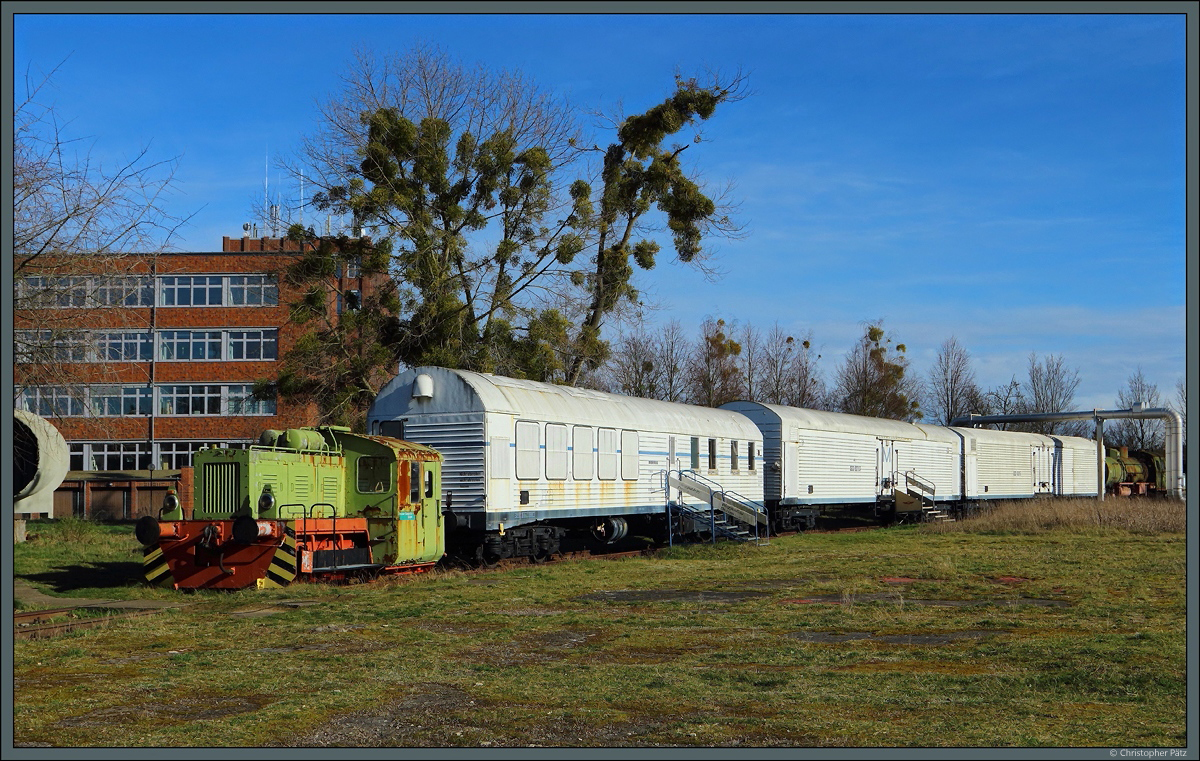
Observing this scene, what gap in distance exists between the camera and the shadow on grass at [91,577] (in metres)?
18.2

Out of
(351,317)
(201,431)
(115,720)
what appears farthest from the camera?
(201,431)

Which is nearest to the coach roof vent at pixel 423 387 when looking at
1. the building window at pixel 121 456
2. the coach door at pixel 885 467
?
the coach door at pixel 885 467

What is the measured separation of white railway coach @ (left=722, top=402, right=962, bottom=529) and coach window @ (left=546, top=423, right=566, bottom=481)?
36.6ft

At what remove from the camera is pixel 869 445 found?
121ft

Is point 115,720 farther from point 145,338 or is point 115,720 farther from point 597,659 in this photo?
point 145,338

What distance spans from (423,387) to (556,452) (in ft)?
10.6

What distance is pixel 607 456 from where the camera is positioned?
24.5 metres

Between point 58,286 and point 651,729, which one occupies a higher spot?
point 58,286

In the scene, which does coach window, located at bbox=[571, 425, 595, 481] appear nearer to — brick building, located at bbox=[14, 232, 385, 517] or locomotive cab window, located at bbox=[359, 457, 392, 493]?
locomotive cab window, located at bbox=[359, 457, 392, 493]

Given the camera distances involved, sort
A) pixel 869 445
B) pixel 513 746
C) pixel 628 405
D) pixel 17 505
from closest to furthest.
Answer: pixel 513 746 < pixel 628 405 < pixel 17 505 < pixel 869 445

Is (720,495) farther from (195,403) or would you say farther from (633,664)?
(195,403)

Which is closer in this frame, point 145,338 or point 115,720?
point 115,720

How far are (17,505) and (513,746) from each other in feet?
84.1

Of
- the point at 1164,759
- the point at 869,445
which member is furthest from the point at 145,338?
the point at 1164,759
